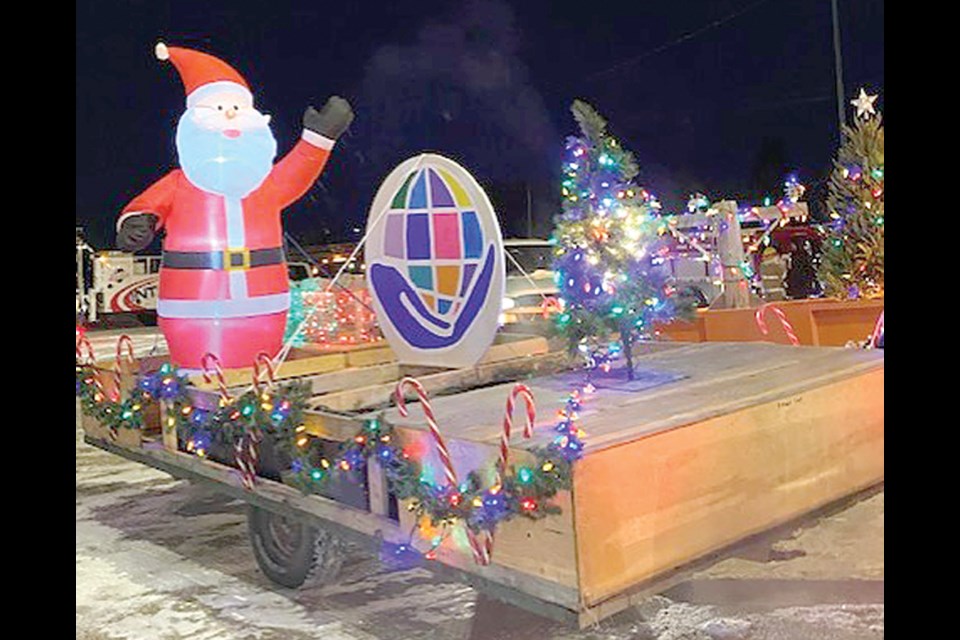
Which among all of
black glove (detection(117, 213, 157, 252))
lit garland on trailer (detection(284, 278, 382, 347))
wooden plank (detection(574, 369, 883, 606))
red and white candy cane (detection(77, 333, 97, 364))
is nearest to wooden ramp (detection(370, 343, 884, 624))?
wooden plank (detection(574, 369, 883, 606))

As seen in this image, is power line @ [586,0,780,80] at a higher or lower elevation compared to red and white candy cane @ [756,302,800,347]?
higher

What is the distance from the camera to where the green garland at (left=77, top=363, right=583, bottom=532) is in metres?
3.18

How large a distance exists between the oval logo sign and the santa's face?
821 mm

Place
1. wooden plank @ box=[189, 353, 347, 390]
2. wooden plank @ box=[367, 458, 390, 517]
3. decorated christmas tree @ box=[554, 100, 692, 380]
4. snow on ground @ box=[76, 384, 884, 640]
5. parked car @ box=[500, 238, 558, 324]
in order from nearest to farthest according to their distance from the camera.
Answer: wooden plank @ box=[367, 458, 390, 517]
snow on ground @ box=[76, 384, 884, 640]
decorated christmas tree @ box=[554, 100, 692, 380]
wooden plank @ box=[189, 353, 347, 390]
parked car @ box=[500, 238, 558, 324]

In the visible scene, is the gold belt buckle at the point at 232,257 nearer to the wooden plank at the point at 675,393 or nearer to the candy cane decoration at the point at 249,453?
the candy cane decoration at the point at 249,453

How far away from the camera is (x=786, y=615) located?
14.0ft

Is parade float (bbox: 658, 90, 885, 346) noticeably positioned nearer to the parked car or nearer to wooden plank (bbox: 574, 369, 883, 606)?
wooden plank (bbox: 574, 369, 883, 606)

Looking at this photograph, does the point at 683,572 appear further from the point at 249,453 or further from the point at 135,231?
the point at 135,231

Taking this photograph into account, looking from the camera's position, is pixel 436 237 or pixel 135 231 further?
pixel 135 231

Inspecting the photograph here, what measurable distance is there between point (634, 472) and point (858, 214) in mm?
6600

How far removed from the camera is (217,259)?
594cm

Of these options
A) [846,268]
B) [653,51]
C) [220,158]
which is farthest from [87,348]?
[653,51]
